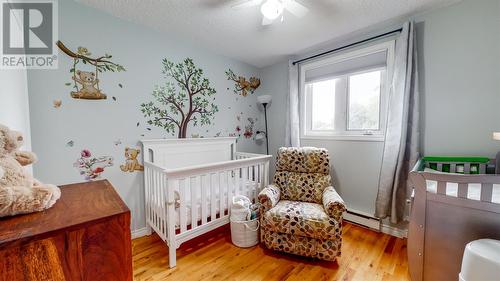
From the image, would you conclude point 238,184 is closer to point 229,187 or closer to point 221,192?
point 229,187

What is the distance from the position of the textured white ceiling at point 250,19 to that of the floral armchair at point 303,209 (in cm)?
136

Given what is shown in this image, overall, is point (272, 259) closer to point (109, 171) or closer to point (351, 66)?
point (109, 171)

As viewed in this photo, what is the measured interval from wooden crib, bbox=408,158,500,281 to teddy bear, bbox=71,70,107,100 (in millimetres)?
2701

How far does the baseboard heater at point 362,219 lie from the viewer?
222cm

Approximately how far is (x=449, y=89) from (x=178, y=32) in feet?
9.15

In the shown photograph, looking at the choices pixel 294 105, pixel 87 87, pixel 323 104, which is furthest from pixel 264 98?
pixel 87 87

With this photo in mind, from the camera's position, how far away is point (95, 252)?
0.55 metres

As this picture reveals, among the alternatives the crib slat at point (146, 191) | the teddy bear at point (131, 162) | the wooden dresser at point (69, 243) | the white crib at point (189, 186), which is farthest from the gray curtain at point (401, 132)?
the teddy bear at point (131, 162)

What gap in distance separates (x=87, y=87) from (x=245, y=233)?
2.03m

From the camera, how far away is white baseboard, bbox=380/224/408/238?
81.1 inches

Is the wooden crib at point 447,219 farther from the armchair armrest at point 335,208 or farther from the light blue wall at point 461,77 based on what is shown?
the light blue wall at point 461,77

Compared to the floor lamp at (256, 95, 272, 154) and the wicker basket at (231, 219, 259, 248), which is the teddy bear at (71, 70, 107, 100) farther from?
the floor lamp at (256, 95, 272, 154)

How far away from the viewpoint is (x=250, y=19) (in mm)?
1929

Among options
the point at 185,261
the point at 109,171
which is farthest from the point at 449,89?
the point at 109,171
